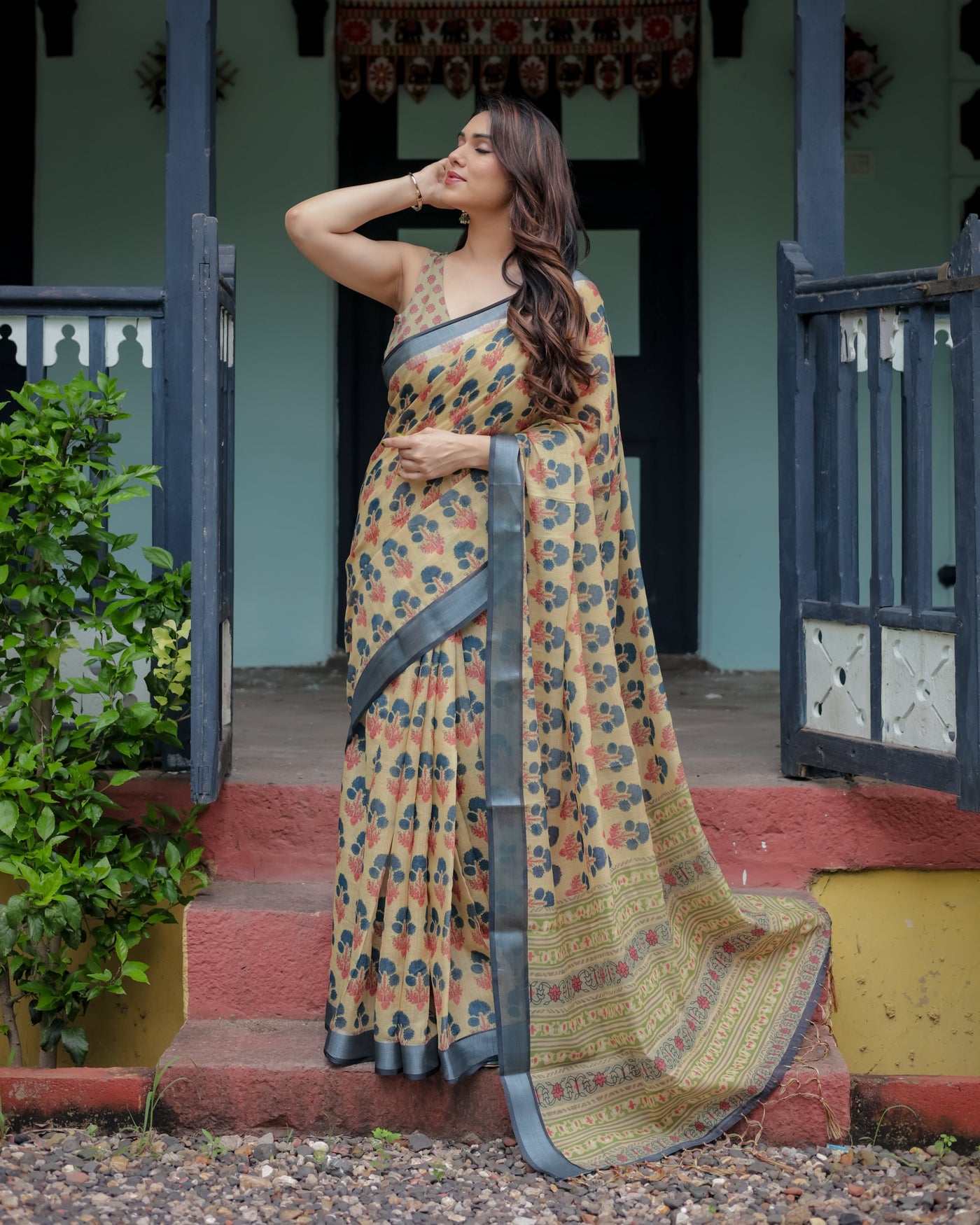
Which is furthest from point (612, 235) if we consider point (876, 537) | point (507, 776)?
point (507, 776)

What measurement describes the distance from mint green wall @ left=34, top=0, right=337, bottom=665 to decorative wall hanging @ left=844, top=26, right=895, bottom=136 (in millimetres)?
2094

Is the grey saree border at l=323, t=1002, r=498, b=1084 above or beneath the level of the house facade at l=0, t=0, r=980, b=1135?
beneath

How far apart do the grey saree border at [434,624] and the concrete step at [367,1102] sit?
32.3 inches

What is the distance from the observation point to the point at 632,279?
19.6 feet

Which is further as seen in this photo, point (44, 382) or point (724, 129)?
point (724, 129)

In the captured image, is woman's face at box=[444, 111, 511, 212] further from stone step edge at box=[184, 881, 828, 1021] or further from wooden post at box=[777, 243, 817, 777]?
stone step edge at box=[184, 881, 828, 1021]

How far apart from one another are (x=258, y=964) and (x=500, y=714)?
35.7 inches

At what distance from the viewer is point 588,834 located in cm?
286

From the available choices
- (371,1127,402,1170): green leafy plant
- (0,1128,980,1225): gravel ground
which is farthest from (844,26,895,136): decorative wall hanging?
(371,1127,402,1170): green leafy plant

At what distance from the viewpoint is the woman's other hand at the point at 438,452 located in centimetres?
279

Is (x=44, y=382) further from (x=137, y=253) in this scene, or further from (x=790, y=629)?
(x=137, y=253)

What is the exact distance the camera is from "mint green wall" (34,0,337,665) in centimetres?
572

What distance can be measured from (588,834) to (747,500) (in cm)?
330

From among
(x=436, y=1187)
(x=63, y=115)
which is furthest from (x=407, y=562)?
(x=63, y=115)
